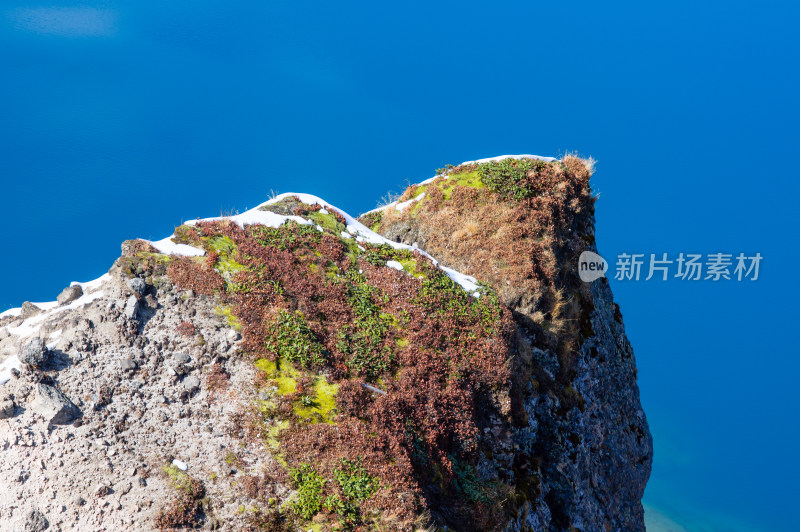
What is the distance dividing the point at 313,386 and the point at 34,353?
18.1 feet

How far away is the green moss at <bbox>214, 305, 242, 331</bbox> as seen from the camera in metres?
13.9

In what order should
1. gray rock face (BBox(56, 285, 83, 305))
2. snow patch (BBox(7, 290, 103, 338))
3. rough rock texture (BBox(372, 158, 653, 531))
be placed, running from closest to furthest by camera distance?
snow patch (BBox(7, 290, 103, 338)) → gray rock face (BBox(56, 285, 83, 305)) → rough rock texture (BBox(372, 158, 653, 531))

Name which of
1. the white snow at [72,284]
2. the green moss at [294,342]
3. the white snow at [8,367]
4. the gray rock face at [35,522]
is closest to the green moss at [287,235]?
the green moss at [294,342]

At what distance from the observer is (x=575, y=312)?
66.3 ft

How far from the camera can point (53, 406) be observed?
38.2 ft

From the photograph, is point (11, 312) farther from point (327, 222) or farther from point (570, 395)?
point (570, 395)

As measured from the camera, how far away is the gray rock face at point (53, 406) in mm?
11617

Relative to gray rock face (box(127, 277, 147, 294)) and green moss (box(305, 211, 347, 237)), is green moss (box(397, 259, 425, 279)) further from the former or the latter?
gray rock face (box(127, 277, 147, 294))

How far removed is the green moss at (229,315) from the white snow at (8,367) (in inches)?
156

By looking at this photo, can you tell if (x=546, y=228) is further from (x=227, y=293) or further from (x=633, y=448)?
(x=227, y=293)

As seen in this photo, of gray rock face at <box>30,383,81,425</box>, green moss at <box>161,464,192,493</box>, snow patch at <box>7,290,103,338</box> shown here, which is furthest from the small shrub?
green moss at <box>161,464,192,493</box>

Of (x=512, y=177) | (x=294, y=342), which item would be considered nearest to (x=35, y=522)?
(x=294, y=342)

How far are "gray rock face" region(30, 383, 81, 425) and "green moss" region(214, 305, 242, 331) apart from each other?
349cm

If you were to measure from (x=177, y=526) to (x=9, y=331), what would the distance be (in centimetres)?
648
